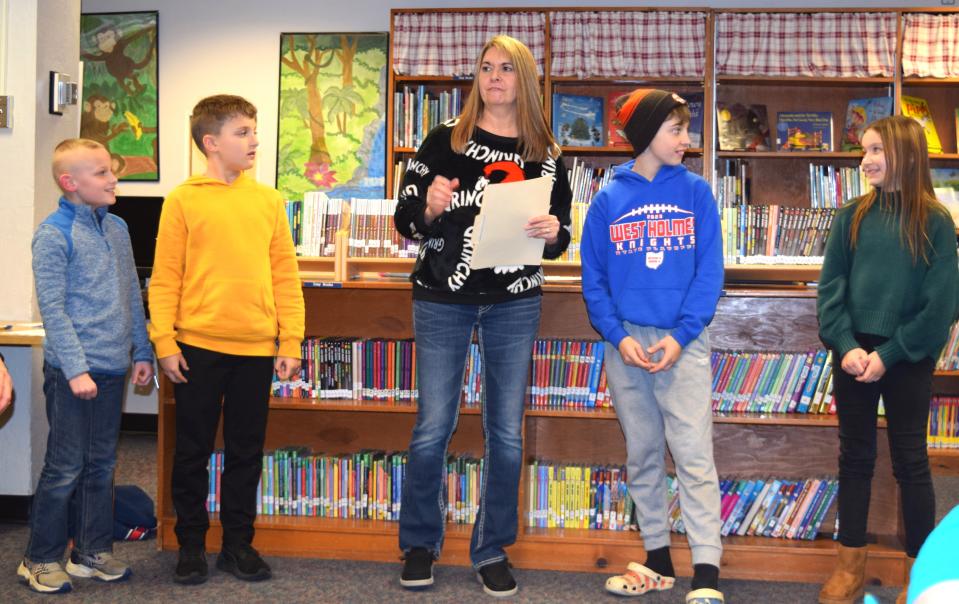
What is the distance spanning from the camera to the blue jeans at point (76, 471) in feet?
8.56

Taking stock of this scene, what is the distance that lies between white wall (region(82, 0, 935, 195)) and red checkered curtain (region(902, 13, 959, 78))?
6.93 feet

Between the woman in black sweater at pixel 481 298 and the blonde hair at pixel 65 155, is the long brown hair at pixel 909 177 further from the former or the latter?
the blonde hair at pixel 65 155

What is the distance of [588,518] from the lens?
3068mm

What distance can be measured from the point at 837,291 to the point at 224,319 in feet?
5.89

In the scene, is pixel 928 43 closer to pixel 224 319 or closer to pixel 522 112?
pixel 522 112

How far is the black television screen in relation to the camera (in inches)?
213

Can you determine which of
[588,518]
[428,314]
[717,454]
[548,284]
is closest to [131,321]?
[428,314]

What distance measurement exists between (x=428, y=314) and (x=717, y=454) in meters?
1.26

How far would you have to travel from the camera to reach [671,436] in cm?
260

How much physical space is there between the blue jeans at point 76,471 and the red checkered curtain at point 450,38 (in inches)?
122

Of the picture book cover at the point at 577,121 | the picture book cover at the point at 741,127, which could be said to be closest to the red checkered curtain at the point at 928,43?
the picture book cover at the point at 741,127

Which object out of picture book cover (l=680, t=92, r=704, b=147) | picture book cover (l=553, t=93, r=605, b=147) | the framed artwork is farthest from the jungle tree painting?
picture book cover (l=680, t=92, r=704, b=147)

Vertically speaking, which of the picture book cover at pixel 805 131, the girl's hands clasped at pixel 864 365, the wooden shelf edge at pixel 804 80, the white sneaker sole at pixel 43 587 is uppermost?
the wooden shelf edge at pixel 804 80

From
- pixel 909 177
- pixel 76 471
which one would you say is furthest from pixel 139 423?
pixel 909 177
